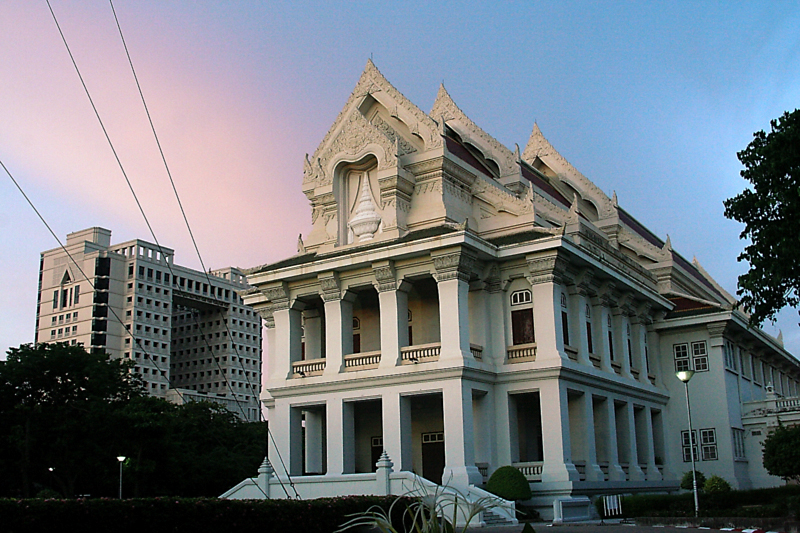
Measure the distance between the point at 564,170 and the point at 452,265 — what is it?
2057 centimetres

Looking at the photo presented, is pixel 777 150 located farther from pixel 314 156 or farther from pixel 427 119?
pixel 314 156

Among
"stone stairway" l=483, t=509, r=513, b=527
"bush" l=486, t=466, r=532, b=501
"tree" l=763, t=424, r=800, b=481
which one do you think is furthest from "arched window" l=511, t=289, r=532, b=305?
"tree" l=763, t=424, r=800, b=481

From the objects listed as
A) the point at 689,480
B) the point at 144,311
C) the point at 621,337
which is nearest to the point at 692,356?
the point at 621,337

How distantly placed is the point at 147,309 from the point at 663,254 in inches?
3089

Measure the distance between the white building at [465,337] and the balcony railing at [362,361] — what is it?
0.27 ft

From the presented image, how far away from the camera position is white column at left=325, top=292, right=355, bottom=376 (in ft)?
93.1

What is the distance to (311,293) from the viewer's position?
97.6ft

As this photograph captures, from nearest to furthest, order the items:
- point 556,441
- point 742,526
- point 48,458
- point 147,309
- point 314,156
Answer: point 742,526 → point 556,441 → point 314,156 → point 48,458 → point 147,309

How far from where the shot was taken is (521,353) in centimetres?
2741

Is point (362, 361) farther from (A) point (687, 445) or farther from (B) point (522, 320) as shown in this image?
(A) point (687, 445)

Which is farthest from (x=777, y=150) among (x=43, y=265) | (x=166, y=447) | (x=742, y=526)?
(x=43, y=265)

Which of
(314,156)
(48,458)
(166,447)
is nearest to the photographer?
(314,156)

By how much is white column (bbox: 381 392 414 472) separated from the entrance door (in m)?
2.24

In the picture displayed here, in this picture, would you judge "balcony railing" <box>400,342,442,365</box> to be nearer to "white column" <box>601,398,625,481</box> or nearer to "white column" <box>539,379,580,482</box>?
"white column" <box>539,379,580,482</box>
